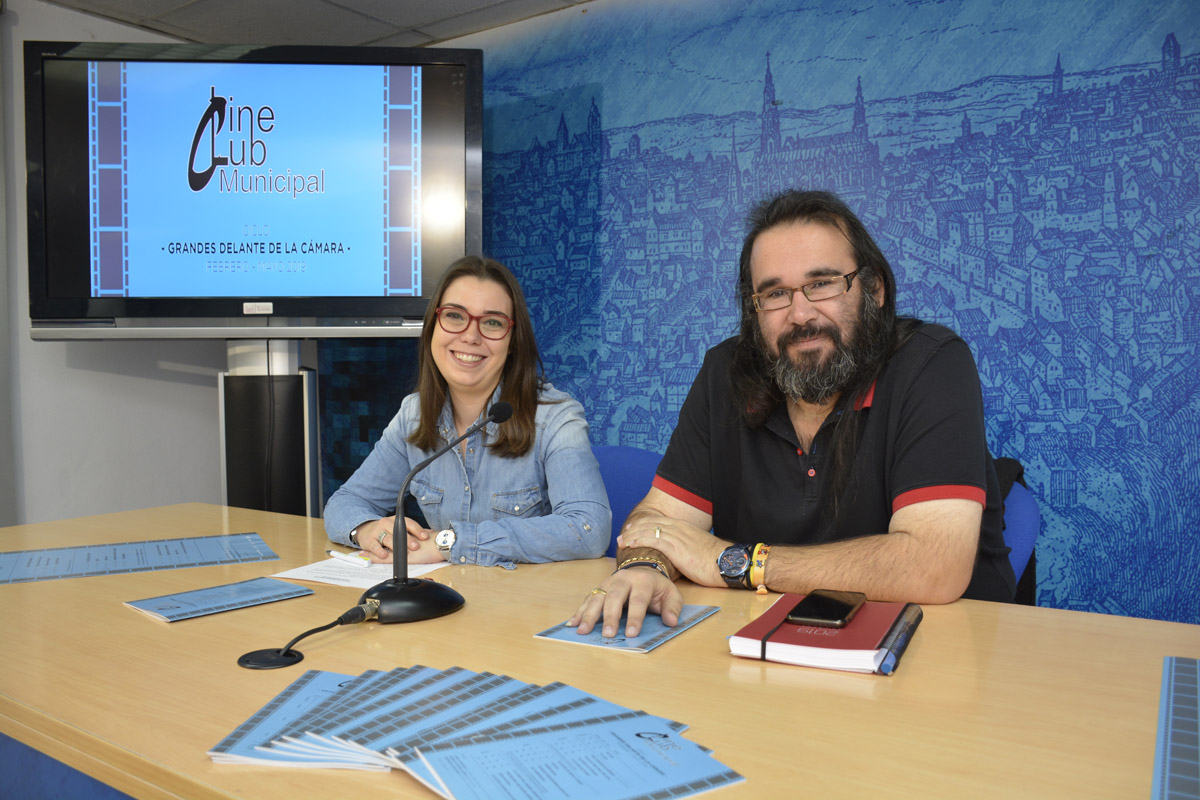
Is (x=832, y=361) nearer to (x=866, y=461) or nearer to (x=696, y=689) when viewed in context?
(x=866, y=461)

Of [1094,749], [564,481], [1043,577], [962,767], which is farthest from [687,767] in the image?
[1043,577]

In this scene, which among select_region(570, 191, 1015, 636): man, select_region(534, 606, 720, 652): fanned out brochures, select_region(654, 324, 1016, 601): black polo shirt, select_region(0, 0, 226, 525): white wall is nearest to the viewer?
select_region(534, 606, 720, 652): fanned out brochures

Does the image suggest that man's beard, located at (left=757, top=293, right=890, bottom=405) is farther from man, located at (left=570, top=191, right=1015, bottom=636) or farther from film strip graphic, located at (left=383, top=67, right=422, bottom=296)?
film strip graphic, located at (left=383, top=67, right=422, bottom=296)

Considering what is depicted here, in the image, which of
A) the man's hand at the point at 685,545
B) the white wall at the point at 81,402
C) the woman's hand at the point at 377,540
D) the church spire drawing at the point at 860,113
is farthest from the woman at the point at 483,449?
the white wall at the point at 81,402

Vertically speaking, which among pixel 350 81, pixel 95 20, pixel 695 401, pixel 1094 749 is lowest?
pixel 1094 749

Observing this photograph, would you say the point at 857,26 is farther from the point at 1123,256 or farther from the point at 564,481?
the point at 564,481

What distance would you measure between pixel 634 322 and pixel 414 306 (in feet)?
2.65

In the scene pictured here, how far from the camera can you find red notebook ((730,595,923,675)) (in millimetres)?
971

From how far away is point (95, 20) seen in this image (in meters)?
3.36

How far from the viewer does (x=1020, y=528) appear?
1624 millimetres

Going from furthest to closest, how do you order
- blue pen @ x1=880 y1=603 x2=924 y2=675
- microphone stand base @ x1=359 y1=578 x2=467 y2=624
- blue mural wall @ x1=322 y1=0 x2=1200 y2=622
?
blue mural wall @ x1=322 y1=0 x2=1200 y2=622 → microphone stand base @ x1=359 y1=578 x2=467 y2=624 → blue pen @ x1=880 y1=603 x2=924 y2=675

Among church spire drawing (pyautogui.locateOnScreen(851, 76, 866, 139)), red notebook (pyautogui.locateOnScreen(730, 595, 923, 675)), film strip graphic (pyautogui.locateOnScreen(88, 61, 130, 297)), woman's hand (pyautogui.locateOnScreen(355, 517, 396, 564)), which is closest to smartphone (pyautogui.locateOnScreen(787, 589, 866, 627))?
red notebook (pyautogui.locateOnScreen(730, 595, 923, 675))

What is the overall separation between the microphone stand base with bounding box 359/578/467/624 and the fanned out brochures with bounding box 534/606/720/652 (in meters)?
0.17

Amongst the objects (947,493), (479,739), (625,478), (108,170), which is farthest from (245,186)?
(479,739)
